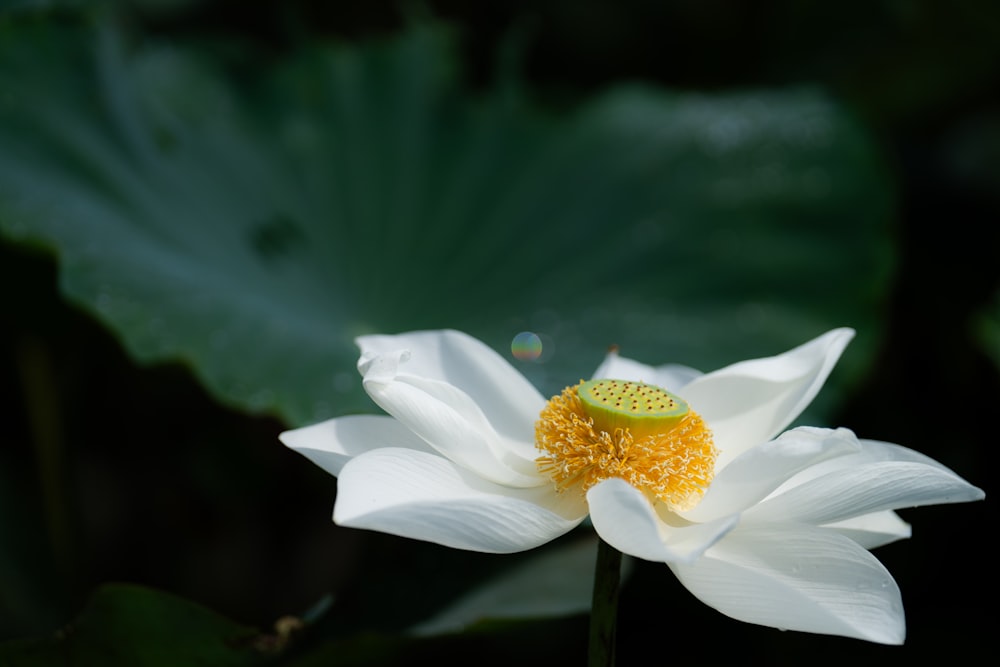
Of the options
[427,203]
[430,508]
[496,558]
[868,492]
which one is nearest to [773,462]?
[868,492]

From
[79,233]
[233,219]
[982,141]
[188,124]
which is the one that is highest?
[982,141]

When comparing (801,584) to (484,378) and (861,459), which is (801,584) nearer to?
(861,459)

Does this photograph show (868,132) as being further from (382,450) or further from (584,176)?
(382,450)

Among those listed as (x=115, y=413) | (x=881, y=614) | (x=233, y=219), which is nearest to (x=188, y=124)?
(x=233, y=219)

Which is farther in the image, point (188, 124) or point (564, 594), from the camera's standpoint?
point (188, 124)

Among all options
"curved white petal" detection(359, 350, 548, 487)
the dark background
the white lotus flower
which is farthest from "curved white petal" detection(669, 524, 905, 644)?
the dark background

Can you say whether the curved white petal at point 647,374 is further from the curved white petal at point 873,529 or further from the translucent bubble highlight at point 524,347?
the curved white petal at point 873,529
